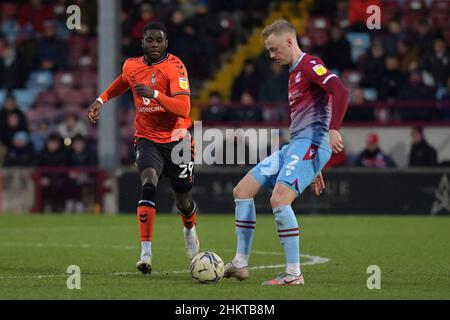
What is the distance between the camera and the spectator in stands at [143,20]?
22828 millimetres

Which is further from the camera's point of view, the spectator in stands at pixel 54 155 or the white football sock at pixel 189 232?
the spectator in stands at pixel 54 155

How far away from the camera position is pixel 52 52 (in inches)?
976

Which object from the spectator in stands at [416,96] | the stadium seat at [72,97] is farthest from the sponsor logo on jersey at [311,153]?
the stadium seat at [72,97]

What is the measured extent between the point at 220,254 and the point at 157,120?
1.97 m

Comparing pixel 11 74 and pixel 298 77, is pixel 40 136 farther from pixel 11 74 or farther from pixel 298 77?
pixel 298 77

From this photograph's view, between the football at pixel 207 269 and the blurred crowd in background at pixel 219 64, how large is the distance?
11.4 meters

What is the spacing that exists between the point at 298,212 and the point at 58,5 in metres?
10.1

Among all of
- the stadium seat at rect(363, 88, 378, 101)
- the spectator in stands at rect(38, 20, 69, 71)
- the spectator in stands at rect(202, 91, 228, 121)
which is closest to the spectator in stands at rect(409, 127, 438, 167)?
the stadium seat at rect(363, 88, 378, 101)

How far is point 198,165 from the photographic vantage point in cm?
2034

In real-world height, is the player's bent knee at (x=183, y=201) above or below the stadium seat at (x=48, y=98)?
below

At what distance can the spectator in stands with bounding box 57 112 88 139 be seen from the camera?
71.6 feet

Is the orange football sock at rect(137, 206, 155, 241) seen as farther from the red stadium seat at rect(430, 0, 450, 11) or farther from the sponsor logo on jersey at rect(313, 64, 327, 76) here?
the red stadium seat at rect(430, 0, 450, 11)

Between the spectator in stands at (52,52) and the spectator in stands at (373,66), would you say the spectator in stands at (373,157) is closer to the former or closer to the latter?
the spectator in stands at (373,66)
